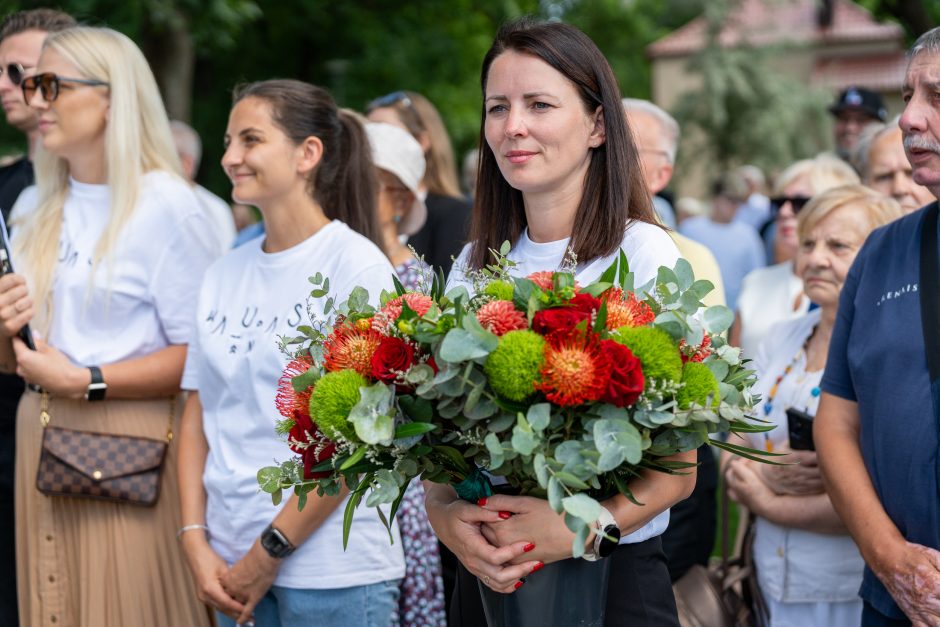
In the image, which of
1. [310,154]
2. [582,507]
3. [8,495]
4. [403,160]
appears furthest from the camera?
[403,160]

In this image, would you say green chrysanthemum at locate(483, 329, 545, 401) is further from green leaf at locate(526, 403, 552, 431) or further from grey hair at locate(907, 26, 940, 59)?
grey hair at locate(907, 26, 940, 59)

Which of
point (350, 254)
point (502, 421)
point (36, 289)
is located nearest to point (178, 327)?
point (36, 289)

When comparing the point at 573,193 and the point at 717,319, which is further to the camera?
the point at 573,193

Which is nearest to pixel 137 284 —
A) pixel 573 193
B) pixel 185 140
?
pixel 573 193

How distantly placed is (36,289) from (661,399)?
2.56 m

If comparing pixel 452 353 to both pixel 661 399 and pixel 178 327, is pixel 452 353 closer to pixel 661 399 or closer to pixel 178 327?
pixel 661 399

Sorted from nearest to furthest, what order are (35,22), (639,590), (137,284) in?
Answer: (639,590)
(137,284)
(35,22)

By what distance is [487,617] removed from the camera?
2.26 m

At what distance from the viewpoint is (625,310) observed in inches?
76.9

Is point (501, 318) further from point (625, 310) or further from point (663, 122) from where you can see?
point (663, 122)

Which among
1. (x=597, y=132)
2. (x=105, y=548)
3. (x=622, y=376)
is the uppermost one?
(x=597, y=132)

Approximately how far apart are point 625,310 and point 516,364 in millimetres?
251

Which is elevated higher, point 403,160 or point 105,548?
point 403,160

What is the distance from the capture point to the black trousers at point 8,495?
4.16 m
